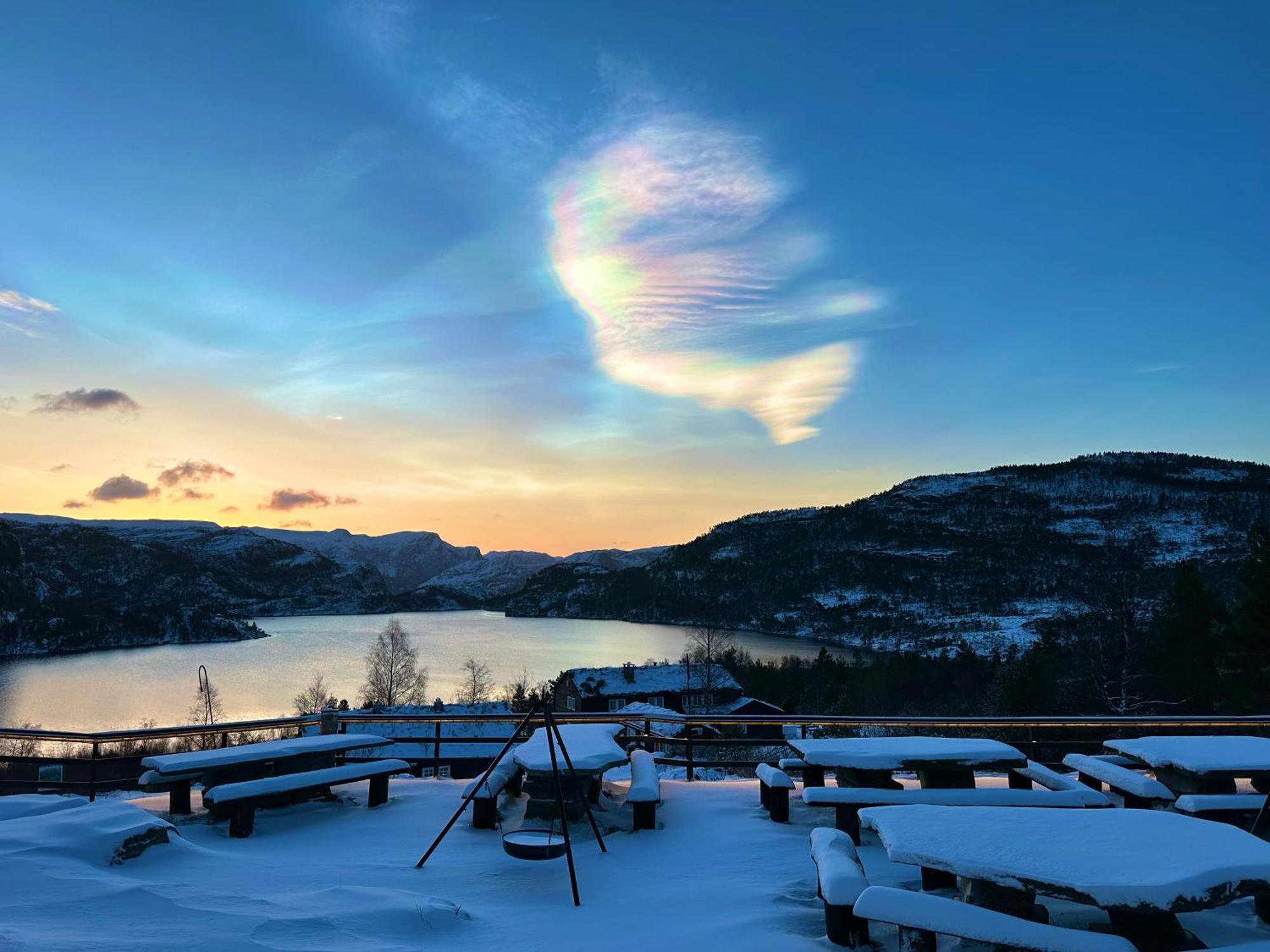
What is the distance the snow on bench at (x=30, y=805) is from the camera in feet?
21.2

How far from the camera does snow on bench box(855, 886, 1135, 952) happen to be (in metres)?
3.53

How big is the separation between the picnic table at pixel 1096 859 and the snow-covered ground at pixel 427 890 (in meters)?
0.62

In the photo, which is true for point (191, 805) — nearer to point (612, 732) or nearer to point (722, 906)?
point (612, 732)

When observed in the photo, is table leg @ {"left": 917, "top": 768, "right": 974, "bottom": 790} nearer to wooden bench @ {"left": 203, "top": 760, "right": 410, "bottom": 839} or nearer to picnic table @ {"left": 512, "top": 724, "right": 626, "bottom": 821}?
picnic table @ {"left": 512, "top": 724, "right": 626, "bottom": 821}

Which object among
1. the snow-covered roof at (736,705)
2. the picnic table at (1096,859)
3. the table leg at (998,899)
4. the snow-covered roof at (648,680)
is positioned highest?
the picnic table at (1096,859)

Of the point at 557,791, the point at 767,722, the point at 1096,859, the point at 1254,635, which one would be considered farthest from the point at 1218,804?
the point at 1254,635

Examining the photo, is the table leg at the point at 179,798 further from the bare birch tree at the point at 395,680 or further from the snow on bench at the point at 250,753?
the bare birch tree at the point at 395,680

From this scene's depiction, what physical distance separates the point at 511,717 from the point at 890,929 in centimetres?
520

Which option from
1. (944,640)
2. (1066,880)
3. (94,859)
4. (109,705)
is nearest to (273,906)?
(94,859)

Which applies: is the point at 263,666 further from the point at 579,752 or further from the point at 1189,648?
the point at 579,752

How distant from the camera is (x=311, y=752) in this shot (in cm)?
803

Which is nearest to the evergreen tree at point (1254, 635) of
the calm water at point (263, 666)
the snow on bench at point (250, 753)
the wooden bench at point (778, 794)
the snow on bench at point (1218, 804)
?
the snow on bench at point (1218, 804)

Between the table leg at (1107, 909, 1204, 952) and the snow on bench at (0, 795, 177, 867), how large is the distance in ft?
21.3

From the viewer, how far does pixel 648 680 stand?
6128 centimetres
